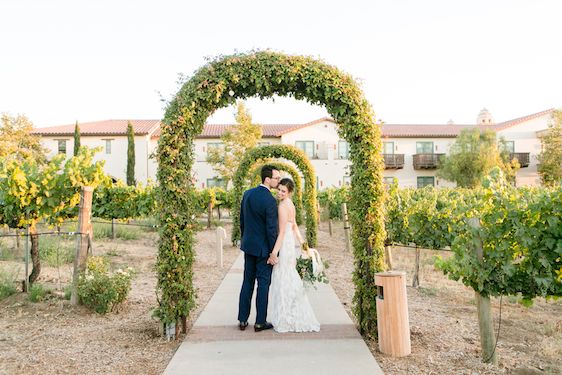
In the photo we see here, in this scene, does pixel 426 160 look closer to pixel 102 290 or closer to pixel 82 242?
pixel 82 242

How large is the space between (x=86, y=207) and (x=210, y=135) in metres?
33.0

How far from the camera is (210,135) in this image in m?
40.1

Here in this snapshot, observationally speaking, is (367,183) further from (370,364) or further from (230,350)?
(230,350)

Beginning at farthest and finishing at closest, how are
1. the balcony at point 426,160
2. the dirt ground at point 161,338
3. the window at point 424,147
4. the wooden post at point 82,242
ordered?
the window at point 424,147, the balcony at point 426,160, the wooden post at point 82,242, the dirt ground at point 161,338

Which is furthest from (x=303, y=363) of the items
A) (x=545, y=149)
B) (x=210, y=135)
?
(x=545, y=149)

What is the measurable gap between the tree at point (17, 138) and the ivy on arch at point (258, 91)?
3170 cm

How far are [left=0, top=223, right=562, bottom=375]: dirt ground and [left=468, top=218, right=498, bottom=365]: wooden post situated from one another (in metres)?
0.12

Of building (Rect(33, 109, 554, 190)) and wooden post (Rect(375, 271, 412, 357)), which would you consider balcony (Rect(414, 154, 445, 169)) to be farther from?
wooden post (Rect(375, 271, 412, 357))

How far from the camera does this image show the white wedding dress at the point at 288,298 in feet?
18.7

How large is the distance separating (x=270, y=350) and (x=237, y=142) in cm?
3033

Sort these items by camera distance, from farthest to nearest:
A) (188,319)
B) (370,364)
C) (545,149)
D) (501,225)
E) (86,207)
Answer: (545,149) < (86,207) < (188,319) < (501,225) < (370,364)

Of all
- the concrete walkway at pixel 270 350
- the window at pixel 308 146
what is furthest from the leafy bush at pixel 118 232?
the window at pixel 308 146

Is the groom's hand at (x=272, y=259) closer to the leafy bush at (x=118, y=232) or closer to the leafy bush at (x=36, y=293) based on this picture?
the leafy bush at (x=36, y=293)

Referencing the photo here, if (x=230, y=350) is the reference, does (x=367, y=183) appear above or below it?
above
